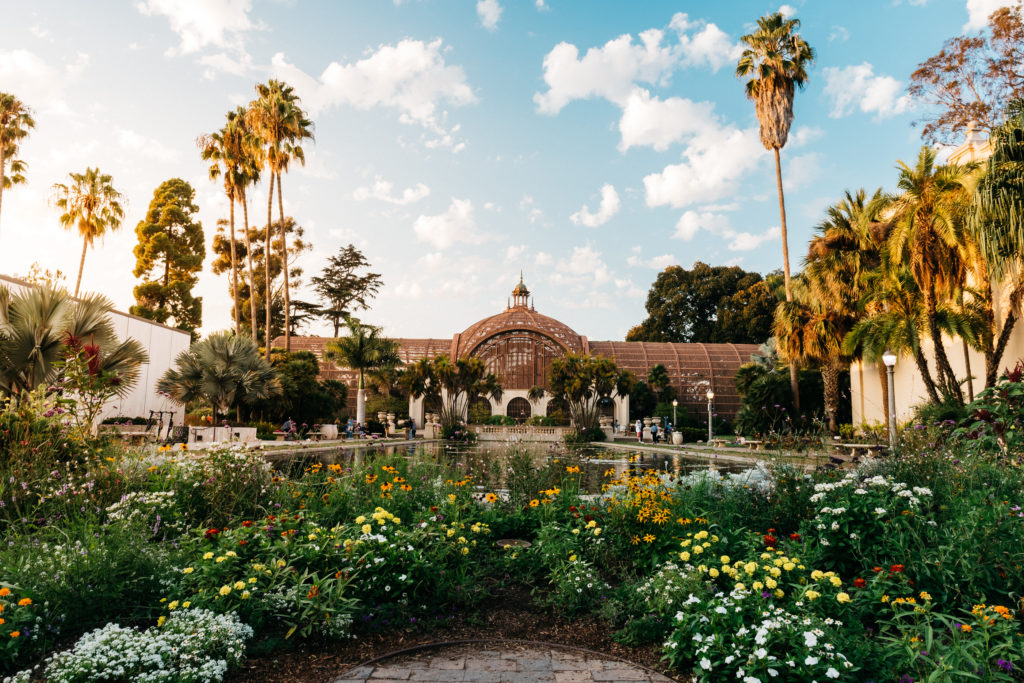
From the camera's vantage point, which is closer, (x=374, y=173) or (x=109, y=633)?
(x=109, y=633)

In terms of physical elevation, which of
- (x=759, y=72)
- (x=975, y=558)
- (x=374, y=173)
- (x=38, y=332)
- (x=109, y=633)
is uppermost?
(x=759, y=72)

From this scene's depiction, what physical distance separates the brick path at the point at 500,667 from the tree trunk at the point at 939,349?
15.2 m

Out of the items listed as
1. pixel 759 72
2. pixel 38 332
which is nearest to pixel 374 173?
pixel 38 332

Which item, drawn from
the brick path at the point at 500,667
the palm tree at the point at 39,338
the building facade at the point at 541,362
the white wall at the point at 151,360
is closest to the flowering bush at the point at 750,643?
the brick path at the point at 500,667

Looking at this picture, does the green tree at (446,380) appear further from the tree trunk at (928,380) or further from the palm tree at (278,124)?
the tree trunk at (928,380)

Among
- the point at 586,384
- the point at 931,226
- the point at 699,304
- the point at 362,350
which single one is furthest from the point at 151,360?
the point at 699,304

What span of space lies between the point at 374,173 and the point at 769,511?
37.2 ft

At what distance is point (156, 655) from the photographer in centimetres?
276

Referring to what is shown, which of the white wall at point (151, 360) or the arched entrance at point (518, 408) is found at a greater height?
the white wall at point (151, 360)

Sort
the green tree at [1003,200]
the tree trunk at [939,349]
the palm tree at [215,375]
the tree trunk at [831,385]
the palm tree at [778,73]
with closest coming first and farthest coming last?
the green tree at [1003,200] → the tree trunk at [939,349] → the palm tree at [215,375] → the tree trunk at [831,385] → the palm tree at [778,73]

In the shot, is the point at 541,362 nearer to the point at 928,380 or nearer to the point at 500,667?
the point at 928,380

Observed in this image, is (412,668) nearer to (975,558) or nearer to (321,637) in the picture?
(321,637)

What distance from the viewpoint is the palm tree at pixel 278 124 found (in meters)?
28.2

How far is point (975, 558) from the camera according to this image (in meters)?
3.46
